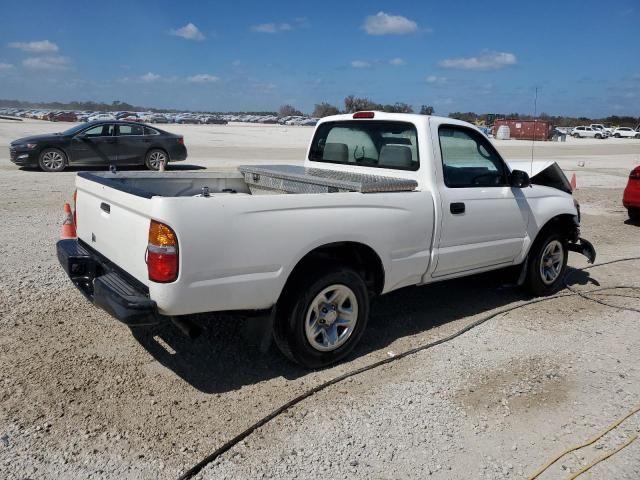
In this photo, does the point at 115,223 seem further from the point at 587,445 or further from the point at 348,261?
the point at 587,445

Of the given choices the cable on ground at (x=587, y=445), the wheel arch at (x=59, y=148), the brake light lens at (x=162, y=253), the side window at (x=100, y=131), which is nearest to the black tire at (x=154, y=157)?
the side window at (x=100, y=131)

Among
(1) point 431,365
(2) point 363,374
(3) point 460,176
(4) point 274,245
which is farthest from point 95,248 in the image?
(3) point 460,176

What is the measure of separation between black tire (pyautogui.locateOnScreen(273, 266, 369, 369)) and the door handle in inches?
42.9

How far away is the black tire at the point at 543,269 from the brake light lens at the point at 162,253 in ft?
13.0

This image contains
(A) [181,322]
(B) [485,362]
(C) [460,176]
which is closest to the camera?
(A) [181,322]

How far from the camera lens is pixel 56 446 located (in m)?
3.20

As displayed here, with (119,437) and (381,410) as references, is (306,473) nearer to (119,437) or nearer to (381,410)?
(381,410)

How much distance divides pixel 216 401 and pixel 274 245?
3.60 feet

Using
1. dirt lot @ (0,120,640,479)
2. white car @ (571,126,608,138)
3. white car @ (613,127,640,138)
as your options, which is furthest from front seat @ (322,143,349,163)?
white car @ (613,127,640,138)

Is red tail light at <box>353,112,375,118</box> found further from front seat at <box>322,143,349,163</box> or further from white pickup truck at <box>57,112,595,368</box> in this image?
front seat at <box>322,143,349,163</box>

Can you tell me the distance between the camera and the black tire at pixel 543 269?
235 inches

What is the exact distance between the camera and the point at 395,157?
16.7ft

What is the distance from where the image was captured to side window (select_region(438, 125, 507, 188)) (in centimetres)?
502

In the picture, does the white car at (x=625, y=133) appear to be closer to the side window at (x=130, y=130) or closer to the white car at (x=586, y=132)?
the white car at (x=586, y=132)
